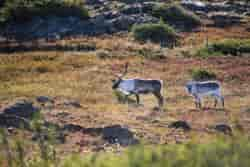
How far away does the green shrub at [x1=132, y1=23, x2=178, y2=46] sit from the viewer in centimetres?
4653

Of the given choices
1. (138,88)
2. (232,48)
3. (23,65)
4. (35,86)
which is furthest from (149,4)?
(138,88)

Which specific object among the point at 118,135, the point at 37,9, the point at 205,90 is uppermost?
the point at 118,135

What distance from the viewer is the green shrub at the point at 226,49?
39438 mm

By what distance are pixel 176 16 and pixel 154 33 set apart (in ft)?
29.5

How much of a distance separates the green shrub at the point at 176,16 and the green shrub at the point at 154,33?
24.6 feet

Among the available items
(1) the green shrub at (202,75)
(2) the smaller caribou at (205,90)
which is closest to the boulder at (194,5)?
(1) the green shrub at (202,75)

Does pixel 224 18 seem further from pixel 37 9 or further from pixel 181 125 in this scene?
pixel 181 125

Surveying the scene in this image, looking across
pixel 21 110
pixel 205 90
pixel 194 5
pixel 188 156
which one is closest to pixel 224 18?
pixel 194 5

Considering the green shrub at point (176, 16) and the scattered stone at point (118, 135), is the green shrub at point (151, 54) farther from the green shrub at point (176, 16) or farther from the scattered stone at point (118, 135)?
the scattered stone at point (118, 135)

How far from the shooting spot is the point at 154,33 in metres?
47.1

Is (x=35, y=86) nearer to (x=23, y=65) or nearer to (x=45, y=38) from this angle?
(x=23, y=65)

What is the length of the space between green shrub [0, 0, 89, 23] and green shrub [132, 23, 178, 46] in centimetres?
733

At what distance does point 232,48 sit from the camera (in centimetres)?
4041

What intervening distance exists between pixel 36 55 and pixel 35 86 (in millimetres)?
10780
